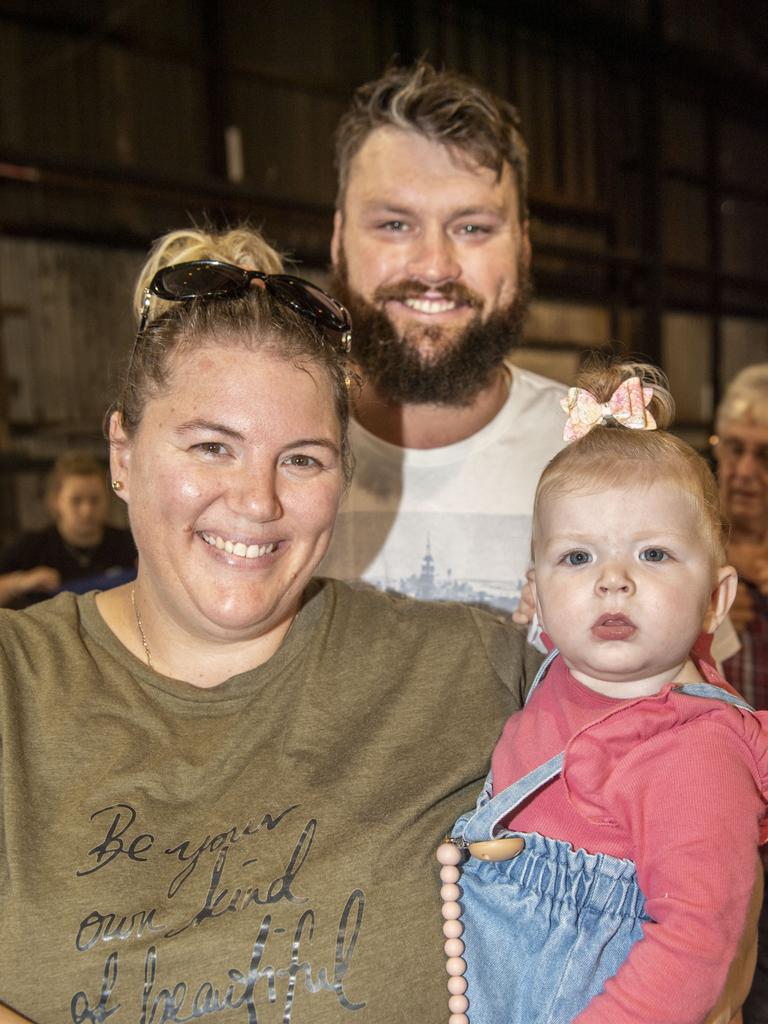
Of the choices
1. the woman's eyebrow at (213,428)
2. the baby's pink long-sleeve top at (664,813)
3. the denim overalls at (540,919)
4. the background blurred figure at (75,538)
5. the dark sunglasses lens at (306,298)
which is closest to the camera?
the baby's pink long-sleeve top at (664,813)

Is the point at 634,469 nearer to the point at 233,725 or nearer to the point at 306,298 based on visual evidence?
the point at 306,298

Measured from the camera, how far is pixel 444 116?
90.7 inches

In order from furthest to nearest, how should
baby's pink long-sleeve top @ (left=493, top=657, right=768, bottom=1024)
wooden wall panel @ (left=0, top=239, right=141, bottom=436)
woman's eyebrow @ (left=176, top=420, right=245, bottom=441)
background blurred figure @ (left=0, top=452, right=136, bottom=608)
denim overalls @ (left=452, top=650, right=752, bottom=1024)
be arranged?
wooden wall panel @ (left=0, top=239, right=141, bottom=436)
background blurred figure @ (left=0, top=452, right=136, bottom=608)
woman's eyebrow @ (left=176, top=420, right=245, bottom=441)
denim overalls @ (left=452, top=650, right=752, bottom=1024)
baby's pink long-sleeve top @ (left=493, top=657, right=768, bottom=1024)

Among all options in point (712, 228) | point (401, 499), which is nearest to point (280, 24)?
point (712, 228)

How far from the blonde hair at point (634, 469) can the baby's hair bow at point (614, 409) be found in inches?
0.7

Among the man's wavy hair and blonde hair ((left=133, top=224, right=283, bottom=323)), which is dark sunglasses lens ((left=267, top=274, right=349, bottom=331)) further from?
the man's wavy hair

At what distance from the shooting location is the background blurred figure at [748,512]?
3.08m

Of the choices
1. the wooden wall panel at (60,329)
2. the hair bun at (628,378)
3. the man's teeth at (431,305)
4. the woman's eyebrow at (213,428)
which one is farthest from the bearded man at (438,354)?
the wooden wall panel at (60,329)

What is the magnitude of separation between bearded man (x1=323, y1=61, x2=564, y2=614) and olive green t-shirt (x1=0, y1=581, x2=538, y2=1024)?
661 mm

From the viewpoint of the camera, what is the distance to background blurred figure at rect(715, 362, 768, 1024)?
3084mm

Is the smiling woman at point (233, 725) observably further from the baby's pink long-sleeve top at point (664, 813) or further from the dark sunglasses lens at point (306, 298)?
the baby's pink long-sleeve top at point (664, 813)

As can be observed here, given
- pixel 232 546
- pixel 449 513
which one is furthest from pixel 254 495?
pixel 449 513

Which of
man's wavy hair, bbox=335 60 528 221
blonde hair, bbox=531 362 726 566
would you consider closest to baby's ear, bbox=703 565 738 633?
blonde hair, bbox=531 362 726 566

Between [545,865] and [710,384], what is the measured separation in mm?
9886
